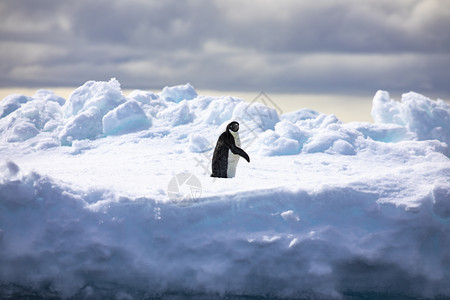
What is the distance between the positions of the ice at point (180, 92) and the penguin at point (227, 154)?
8819 millimetres

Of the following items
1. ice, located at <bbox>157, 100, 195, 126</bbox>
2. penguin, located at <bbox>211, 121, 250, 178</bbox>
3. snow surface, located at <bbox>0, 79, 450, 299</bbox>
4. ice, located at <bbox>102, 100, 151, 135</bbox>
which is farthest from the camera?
ice, located at <bbox>157, 100, 195, 126</bbox>

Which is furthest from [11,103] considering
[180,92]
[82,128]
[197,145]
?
[197,145]

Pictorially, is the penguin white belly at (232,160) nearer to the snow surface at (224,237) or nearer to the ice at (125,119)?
the snow surface at (224,237)

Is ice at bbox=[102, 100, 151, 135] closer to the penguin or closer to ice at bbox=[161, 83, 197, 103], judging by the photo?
ice at bbox=[161, 83, 197, 103]

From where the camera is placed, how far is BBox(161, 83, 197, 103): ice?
696 inches

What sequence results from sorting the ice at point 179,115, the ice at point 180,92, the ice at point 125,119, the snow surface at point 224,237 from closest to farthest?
the snow surface at point 224,237, the ice at point 125,119, the ice at point 179,115, the ice at point 180,92

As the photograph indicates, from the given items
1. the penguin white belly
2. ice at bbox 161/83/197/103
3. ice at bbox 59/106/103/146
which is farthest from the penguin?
ice at bbox 161/83/197/103

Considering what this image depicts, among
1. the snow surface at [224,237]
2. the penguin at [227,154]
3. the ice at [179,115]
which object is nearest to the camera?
the snow surface at [224,237]

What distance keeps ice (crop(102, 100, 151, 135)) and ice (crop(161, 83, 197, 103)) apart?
321cm

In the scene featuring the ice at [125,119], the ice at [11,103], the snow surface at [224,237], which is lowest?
the snow surface at [224,237]

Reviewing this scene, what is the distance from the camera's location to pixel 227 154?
906 centimetres

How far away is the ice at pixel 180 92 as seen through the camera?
17.7 metres

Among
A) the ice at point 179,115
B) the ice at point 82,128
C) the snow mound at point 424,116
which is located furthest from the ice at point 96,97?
the snow mound at point 424,116

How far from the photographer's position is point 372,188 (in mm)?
7688
